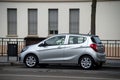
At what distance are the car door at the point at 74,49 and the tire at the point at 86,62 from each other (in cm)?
25

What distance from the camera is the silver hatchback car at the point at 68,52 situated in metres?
21.0

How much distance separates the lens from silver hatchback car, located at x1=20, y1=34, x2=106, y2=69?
69.0 feet

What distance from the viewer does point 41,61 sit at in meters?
21.8

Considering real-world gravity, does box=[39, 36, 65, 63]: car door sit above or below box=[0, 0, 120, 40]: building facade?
below

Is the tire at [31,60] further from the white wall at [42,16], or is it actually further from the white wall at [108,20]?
the white wall at [108,20]

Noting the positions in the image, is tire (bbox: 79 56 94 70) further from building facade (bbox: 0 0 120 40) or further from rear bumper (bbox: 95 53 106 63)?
building facade (bbox: 0 0 120 40)

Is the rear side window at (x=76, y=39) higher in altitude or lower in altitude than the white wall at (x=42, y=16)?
lower

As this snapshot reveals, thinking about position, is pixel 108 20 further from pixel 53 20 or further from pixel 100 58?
pixel 100 58

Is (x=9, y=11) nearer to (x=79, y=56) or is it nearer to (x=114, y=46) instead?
(x=114, y=46)

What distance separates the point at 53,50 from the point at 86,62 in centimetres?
167

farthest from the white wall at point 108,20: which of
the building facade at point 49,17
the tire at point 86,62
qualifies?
the tire at point 86,62

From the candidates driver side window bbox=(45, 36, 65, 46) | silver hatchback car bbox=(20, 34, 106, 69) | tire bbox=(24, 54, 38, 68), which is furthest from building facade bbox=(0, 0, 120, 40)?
tire bbox=(24, 54, 38, 68)

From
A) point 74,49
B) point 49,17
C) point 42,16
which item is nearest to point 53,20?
point 49,17

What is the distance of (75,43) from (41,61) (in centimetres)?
184
